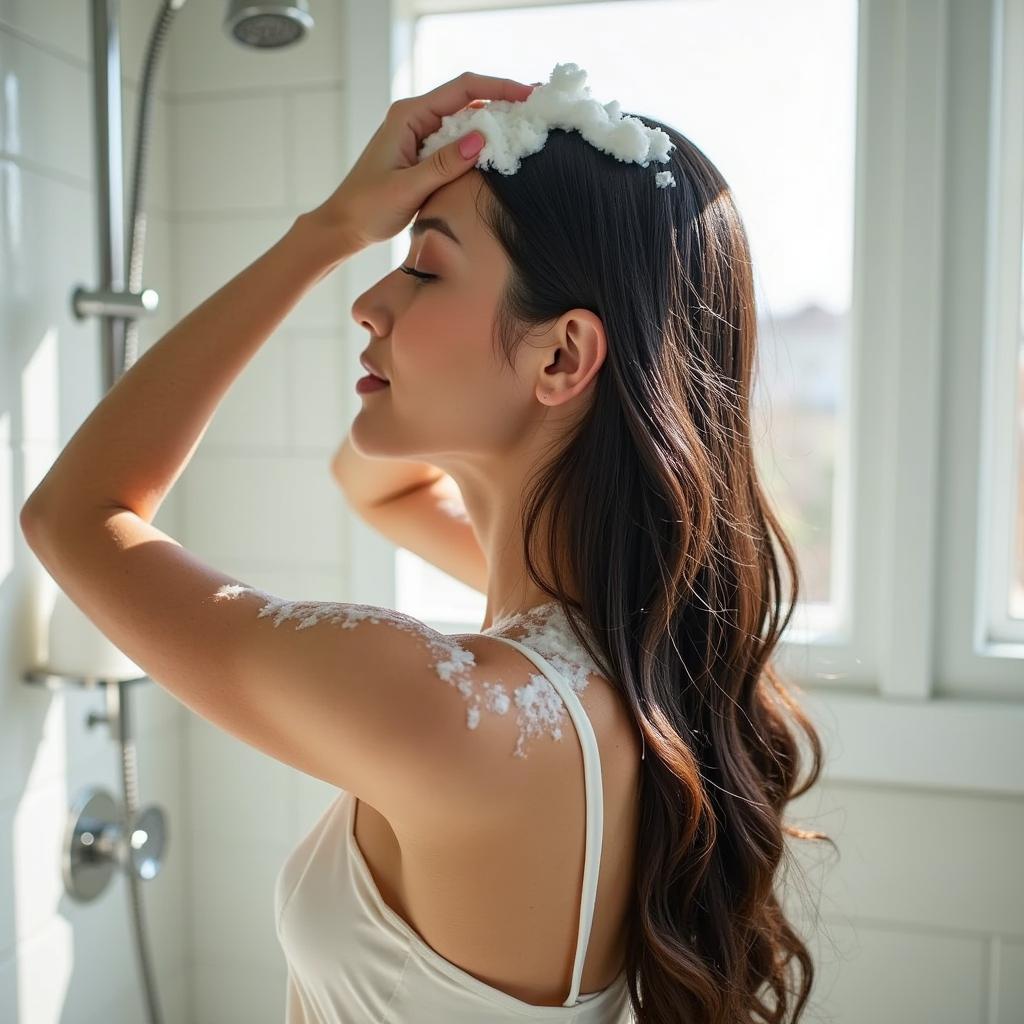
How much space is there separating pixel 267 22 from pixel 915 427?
0.86m

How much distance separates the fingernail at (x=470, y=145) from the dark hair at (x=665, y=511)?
3cm

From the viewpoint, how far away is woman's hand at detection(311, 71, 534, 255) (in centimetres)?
85

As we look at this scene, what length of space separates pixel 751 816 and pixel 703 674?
0.12m

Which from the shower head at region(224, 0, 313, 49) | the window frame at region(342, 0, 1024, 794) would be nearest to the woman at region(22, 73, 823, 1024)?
the shower head at region(224, 0, 313, 49)

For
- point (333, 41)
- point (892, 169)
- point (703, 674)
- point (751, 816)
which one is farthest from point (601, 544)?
point (333, 41)

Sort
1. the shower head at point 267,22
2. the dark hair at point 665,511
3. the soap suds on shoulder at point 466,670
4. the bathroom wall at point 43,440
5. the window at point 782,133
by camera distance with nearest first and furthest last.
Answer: the soap suds on shoulder at point 466,670 → the dark hair at point 665,511 → the shower head at point 267,22 → the bathroom wall at point 43,440 → the window at point 782,133

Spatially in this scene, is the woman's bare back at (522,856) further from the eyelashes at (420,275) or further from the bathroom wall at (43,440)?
the bathroom wall at (43,440)

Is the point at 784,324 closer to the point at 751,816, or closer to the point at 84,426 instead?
the point at 751,816

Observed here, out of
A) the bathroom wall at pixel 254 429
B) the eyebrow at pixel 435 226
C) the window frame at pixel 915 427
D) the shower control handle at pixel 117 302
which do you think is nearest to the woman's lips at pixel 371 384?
the eyebrow at pixel 435 226

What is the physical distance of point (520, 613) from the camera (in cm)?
85

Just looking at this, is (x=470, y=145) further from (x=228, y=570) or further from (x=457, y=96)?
(x=228, y=570)

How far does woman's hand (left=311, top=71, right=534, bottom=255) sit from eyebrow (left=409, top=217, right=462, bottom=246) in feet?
0.03

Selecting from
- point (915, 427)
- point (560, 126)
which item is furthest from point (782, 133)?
point (560, 126)

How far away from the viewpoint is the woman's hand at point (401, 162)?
0.85 meters
